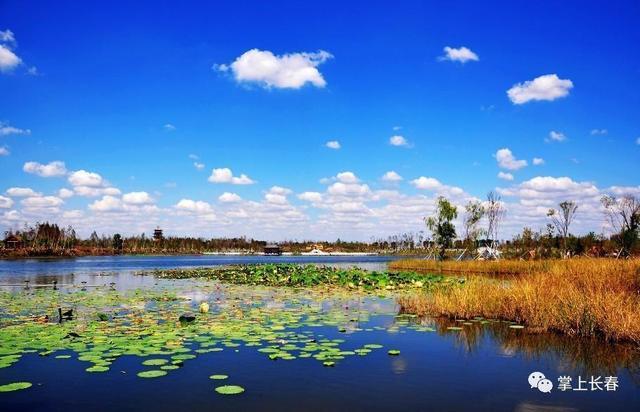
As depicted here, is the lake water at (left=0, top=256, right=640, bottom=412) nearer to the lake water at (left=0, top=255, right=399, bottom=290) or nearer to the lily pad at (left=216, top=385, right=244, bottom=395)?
the lily pad at (left=216, top=385, right=244, bottom=395)

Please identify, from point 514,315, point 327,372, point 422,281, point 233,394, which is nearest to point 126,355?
point 233,394

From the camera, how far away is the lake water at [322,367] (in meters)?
6.55

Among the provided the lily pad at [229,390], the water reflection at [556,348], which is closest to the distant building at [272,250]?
the water reflection at [556,348]

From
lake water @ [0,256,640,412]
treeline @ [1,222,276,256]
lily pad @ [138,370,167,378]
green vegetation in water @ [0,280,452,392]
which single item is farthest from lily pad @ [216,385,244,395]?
treeline @ [1,222,276,256]

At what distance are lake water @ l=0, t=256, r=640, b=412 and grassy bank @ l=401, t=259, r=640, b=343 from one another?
0.52 m

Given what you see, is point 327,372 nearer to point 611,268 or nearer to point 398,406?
point 398,406

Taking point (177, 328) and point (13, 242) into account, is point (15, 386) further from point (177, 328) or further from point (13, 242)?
point (13, 242)

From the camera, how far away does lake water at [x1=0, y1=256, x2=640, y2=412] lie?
258 inches

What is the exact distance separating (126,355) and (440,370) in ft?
18.8

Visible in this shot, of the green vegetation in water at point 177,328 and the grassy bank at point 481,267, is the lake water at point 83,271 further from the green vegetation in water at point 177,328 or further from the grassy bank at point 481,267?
the green vegetation in water at point 177,328

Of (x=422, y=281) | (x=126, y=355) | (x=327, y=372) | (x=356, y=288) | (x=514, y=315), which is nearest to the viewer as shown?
(x=327, y=372)

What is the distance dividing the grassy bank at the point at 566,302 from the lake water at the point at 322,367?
1.70ft

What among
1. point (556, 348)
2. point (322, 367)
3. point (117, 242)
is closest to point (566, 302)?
point (556, 348)

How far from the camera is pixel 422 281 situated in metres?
24.7
